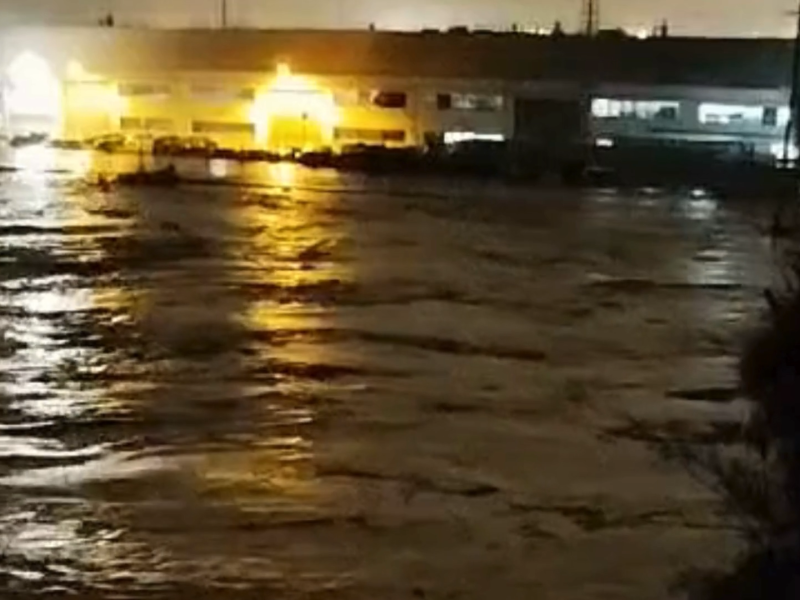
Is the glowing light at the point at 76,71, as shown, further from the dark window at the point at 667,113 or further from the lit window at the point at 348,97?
the dark window at the point at 667,113

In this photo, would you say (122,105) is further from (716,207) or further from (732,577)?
(732,577)

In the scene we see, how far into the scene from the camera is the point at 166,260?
41.2ft

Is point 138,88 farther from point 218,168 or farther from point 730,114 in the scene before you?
point 730,114

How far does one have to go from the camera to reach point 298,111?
23.4 m

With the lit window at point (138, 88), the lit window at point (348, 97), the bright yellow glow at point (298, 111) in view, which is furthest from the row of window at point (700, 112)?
the lit window at point (138, 88)

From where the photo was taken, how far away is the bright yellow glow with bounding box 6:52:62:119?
2444 centimetres

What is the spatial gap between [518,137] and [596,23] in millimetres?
2915

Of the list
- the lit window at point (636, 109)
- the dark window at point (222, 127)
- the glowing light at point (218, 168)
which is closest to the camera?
the glowing light at point (218, 168)

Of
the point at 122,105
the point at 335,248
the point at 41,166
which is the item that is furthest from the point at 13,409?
the point at 122,105

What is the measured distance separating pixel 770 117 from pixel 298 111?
6352 mm

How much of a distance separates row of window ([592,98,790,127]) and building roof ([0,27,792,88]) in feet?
1.03

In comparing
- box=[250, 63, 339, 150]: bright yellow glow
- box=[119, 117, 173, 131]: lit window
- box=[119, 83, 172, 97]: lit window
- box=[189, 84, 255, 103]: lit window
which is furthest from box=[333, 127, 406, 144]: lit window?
box=[119, 83, 172, 97]: lit window

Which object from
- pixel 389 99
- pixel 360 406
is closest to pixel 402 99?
pixel 389 99

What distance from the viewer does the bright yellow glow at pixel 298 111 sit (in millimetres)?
22938
